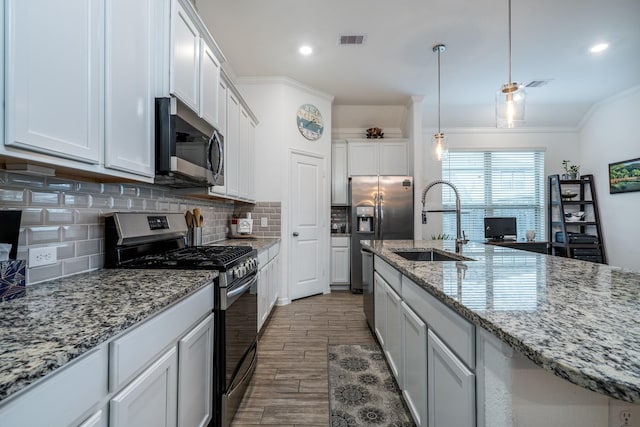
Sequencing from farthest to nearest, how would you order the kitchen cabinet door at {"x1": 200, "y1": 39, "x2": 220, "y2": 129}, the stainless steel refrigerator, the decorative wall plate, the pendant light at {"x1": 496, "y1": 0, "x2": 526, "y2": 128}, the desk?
the desk, the stainless steel refrigerator, the decorative wall plate, the pendant light at {"x1": 496, "y1": 0, "x2": 526, "y2": 128}, the kitchen cabinet door at {"x1": 200, "y1": 39, "x2": 220, "y2": 129}

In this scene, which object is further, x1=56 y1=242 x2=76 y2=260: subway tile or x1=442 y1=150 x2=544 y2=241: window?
x1=442 y1=150 x2=544 y2=241: window

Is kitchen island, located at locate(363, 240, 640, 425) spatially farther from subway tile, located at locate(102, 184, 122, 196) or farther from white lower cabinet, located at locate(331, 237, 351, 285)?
white lower cabinet, located at locate(331, 237, 351, 285)

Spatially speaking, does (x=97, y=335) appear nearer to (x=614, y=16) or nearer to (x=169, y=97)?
(x=169, y=97)

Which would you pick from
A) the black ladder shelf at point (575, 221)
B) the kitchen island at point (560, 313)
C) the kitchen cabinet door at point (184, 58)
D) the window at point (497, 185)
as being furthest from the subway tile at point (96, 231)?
the black ladder shelf at point (575, 221)

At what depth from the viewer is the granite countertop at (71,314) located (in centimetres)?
56

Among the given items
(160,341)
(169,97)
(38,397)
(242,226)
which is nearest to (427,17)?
(169,97)

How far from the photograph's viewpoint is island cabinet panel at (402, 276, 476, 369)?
0.93 metres

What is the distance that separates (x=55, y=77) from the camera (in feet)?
3.01

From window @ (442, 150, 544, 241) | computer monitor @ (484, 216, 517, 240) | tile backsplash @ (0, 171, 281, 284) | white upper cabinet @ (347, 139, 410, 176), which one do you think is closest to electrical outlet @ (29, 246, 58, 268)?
tile backsplash @ (0, 171, 281, 284)

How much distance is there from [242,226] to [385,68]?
2682mm

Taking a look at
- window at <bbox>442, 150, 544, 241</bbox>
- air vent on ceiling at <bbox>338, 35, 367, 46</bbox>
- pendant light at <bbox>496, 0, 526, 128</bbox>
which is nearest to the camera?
pendant light at <bbox>496, 0, 526, 128</bbox>

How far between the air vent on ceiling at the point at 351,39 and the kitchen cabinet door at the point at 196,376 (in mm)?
2994

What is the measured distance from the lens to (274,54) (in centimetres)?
342

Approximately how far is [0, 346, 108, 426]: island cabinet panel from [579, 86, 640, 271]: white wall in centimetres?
626
